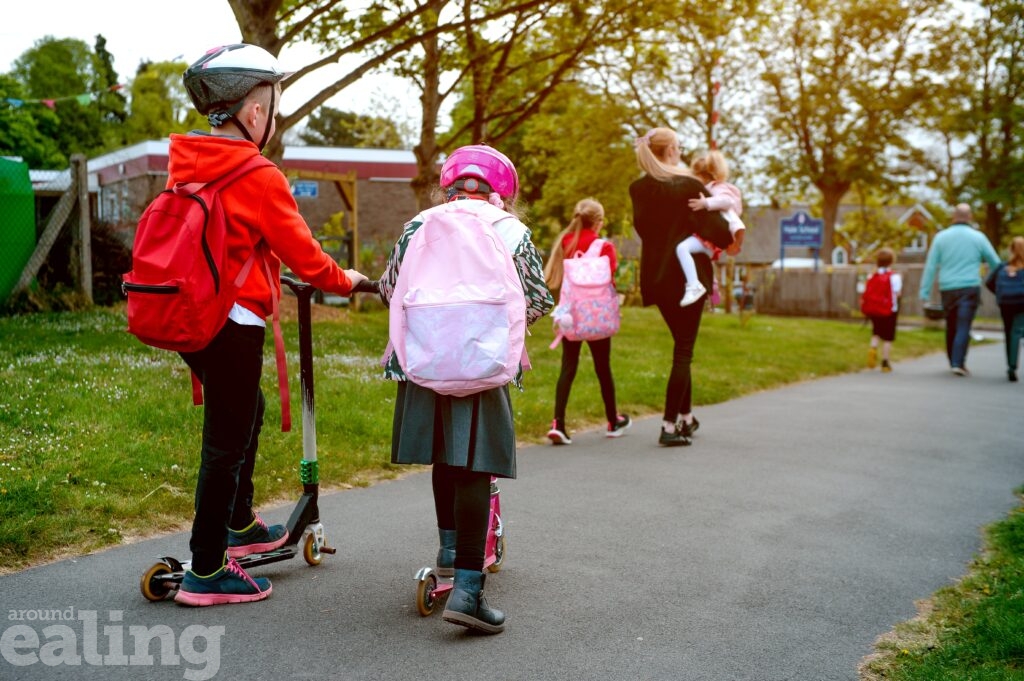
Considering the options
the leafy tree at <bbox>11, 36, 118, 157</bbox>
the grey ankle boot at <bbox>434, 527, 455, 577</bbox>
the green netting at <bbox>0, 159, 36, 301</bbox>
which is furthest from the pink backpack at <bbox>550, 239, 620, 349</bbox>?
the leafy tree at <bbox>11, 36, 118, 157</bbox>

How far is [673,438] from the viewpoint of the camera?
743 centimetres

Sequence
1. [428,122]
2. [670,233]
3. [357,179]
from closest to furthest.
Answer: [670,233] → [428,122] → [357,179]

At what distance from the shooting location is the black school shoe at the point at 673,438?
24.4 ft

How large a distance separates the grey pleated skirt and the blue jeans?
11.3 meters

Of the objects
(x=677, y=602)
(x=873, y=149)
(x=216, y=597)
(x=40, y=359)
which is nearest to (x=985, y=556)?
(x=677, y=602)

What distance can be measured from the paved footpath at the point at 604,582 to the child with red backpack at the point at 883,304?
7571 millimetres

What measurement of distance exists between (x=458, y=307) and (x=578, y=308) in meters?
4.06

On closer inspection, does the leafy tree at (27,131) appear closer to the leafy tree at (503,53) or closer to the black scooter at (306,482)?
the leafy tree at (503,53)

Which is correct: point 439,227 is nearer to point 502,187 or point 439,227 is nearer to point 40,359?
point 502,187

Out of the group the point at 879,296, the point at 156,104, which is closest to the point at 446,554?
the point at 879,296

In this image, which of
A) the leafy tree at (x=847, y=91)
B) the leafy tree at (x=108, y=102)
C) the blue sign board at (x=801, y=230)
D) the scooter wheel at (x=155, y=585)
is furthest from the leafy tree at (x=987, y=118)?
the leafy tree at (x=108, y=102)

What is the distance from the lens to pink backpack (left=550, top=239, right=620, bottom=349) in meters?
7.31

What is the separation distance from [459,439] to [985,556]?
2.96m

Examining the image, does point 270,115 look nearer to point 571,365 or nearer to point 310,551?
point 310,551
